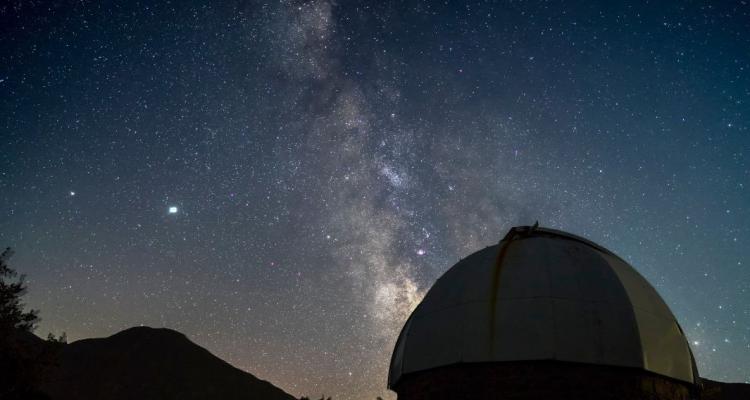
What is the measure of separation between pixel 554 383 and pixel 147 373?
64940 mm

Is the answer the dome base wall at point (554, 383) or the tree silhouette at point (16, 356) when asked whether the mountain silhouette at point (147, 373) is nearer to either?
the tree silhouette at point (16, 356)

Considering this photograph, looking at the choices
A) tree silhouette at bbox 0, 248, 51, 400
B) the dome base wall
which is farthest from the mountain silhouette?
the dome base wall

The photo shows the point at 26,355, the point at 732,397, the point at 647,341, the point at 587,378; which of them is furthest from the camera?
the point at 732,397

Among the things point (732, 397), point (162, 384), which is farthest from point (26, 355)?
point (732, 397)

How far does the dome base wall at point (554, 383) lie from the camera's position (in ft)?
29.1

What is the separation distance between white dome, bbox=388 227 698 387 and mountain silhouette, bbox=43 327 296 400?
56.3 meters

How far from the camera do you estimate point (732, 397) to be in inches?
1876

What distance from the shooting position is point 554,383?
8.90m

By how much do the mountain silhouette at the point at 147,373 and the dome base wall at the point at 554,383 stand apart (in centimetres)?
5737

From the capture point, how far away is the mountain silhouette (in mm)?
57531

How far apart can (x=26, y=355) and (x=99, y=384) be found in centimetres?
5119

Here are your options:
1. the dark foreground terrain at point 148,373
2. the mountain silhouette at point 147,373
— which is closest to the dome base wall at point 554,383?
the dark foreground terrain at point 148,373

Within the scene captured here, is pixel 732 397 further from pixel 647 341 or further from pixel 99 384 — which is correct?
pixel 99 384

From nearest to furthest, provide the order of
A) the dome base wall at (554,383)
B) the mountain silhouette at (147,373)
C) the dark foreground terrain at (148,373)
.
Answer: the dome base wall at (554,383)
the dark foreground terrain at (148,373)
the mountain silhouette at (147,373)
